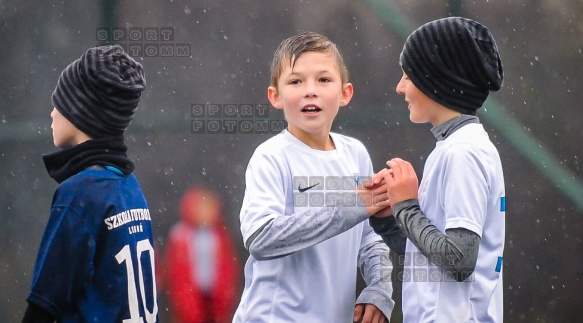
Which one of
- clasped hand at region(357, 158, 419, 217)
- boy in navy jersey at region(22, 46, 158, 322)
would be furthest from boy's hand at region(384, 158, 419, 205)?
boy in navy jersey at region(22, 46, 158, 322)

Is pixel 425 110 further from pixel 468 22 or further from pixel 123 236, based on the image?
pixel 123 236

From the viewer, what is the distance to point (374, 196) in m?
2.37

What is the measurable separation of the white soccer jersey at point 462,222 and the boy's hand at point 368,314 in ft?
0.85

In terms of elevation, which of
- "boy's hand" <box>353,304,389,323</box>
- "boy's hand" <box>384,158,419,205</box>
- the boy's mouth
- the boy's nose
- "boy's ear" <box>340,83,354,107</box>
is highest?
"boy's ear" <box>340,83,354,107</box>

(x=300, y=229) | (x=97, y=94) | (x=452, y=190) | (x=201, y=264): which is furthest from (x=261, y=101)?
(x=452, y=190)

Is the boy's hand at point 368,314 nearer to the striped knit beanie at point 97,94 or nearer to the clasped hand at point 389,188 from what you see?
the clasped hand at point 389,188

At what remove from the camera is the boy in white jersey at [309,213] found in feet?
7.77

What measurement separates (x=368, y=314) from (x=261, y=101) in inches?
72.2

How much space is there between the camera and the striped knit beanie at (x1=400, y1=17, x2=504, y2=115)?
2.27m

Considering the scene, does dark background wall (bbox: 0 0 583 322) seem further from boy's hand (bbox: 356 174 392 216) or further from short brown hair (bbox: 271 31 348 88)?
boy's hand (bbox: 356 174 392 216)

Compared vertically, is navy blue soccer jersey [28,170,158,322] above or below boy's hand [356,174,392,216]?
below

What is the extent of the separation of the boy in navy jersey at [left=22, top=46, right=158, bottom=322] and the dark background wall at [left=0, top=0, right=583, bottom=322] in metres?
1.64

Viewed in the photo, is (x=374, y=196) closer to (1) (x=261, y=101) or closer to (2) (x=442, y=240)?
(2) (x=442, y=240)

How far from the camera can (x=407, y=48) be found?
7.71 ft
